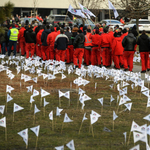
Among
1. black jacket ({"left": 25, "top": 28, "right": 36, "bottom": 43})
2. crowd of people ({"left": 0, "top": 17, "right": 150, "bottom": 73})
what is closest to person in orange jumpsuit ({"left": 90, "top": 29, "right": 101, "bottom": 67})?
crowd of people ({"left": 0, "top": 17, "right": 150, "bottom": 73})

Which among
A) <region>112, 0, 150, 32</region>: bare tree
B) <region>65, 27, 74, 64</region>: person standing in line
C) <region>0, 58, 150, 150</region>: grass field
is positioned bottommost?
<region>0, 58, 150, 150</region>: grass field

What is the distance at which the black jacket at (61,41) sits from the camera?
54.8ft

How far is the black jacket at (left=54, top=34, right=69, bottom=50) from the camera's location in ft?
54.8

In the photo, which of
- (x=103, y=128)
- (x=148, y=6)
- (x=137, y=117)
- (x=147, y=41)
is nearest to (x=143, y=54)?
(x=147, y=41)

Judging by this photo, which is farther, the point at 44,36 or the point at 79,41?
the point at 44,36

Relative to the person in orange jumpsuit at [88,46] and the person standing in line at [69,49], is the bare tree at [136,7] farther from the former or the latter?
the person standing in line at [69,49]

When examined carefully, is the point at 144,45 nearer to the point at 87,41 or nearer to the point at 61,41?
the point at 87,41

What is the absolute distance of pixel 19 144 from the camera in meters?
6.59

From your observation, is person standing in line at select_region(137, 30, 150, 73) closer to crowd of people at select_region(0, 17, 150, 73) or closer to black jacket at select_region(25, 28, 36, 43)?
crowd of people at select_region(0, 17, 150, 73)

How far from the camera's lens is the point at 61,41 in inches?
658

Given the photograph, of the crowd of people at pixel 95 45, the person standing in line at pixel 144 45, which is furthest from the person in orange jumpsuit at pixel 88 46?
Result: the person standing in line at pixel 144 45

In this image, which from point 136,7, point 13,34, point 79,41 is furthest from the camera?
point 136,7

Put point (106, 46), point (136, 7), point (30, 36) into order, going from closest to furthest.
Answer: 1. point (106, 46)
2. point (30, 36)
3. point (136, 7)

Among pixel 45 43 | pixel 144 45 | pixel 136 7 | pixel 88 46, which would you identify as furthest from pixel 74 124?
pixel 136 7
